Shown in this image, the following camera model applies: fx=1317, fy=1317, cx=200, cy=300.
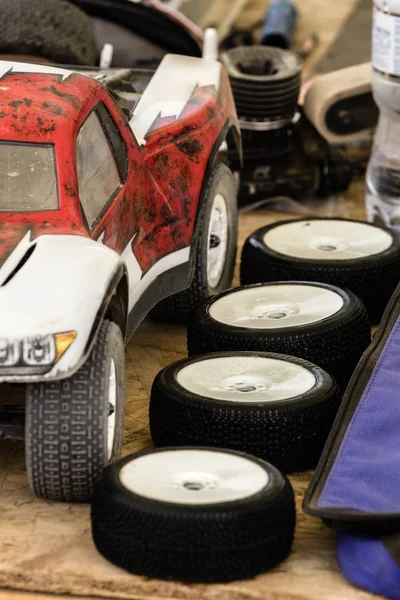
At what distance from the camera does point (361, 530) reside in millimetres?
3678

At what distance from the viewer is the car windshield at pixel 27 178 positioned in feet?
14.1

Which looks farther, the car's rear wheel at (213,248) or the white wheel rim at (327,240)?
the white wheel rim at (327,240)

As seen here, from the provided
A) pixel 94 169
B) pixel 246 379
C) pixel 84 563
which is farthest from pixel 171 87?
pixel 84 563

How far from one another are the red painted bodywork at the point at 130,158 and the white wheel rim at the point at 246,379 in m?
0.52

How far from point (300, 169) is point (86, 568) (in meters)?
3.82

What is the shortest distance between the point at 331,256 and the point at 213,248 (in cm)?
51

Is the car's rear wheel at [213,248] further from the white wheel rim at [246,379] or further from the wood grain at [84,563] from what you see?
the wood grain at [84,563]

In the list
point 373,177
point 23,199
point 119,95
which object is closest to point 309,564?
point 23,199

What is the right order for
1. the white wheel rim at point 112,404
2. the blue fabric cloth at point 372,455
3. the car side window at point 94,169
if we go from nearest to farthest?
the blue fabric cloth at point 372,455, the white wheel rim at point 112,404, the car side window at point 94,169

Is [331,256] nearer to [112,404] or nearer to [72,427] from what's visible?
[112,404]

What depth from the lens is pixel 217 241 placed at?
5.66m

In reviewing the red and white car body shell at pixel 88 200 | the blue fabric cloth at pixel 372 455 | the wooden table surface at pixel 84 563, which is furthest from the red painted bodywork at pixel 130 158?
the blue fabric cloth at pixel 372 455

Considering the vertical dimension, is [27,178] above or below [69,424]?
above

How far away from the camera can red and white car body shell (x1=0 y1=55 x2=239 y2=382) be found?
376 cm
